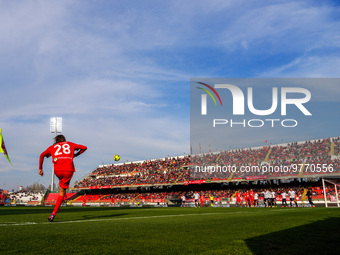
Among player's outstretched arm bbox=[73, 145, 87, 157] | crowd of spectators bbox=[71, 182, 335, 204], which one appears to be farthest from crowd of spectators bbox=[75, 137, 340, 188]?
player's outstretched arm bbox=[73, 145, 87, 157]

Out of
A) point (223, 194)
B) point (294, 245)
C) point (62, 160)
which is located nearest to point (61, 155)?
point (62, 160)

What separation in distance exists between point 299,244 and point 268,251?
0.79 metres

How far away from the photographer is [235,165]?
48.5 m

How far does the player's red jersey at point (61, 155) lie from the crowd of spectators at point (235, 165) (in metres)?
37.5

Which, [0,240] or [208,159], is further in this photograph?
[208,159]

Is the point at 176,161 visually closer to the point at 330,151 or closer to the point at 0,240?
the point at 330,151

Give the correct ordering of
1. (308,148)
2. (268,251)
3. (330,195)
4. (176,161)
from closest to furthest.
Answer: (268,251)
(330,195)
(308,148)
(176,161)

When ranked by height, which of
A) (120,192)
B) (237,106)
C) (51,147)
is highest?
(237,106)

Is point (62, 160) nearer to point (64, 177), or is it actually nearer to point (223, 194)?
point (64, 177)

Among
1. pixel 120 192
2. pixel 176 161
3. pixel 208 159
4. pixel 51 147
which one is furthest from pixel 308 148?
pixel 51 147

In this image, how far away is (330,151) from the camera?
41.5 metres

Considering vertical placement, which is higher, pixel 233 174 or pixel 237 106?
pixel 237 106

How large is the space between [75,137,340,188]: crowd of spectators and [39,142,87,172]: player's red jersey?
3746 centimetres

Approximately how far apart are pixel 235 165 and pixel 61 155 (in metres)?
43.2
